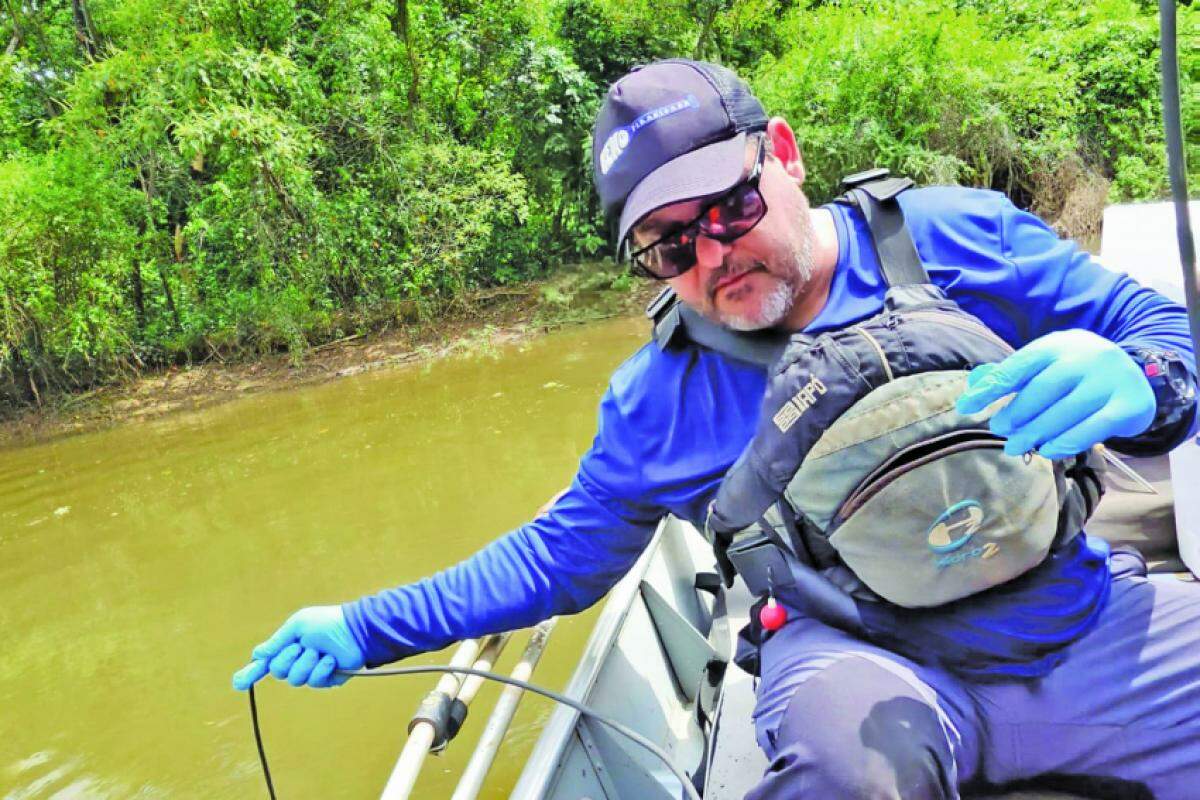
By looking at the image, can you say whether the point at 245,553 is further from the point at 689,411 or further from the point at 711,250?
the point at 711,250

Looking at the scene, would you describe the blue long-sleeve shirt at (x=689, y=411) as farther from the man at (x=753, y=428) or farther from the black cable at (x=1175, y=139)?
the black cable at (x=1175, y=139)

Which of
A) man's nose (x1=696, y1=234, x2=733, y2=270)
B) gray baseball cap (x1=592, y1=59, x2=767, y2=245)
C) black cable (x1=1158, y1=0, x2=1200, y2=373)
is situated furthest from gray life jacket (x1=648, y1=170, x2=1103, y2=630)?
black cable (x1=1158, y1=0, x2=1200, y2=373)

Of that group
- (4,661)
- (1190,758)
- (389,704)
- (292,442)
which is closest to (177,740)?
(389,704)

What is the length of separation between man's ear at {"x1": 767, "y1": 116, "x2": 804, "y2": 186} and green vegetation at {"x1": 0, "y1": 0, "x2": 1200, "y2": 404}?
8451mm

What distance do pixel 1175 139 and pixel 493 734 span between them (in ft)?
5.24

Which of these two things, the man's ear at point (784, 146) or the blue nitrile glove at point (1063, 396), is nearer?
the blue nitrile glove at point (1063, 396)

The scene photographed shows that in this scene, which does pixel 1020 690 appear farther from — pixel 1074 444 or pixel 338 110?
pixel 338 110

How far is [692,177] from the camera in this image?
136 centimetres

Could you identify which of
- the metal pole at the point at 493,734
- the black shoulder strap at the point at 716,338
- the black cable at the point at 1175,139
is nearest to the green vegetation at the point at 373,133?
the metal pole at the point at 493,734

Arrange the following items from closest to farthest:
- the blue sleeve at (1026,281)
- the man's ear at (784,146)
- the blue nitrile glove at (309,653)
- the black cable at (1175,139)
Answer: the black cable at (1175,139) → the blue sleeve at (1026,281) → the man's ear at (784,146) → the blue nitrile glove at (309,653)

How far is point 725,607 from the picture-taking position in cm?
253

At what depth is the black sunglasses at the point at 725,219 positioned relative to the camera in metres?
1.37

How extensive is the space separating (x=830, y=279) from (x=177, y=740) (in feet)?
10.5

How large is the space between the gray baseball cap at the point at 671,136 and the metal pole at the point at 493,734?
3.44 ft
